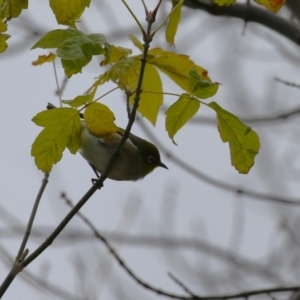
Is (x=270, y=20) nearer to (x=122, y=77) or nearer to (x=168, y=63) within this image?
(x=168, y=63)

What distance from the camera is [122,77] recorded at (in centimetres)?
194

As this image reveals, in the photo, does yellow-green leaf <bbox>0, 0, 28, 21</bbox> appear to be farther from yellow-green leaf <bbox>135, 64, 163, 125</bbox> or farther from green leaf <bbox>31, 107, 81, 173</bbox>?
yellow-green leaf <bbox>135, 64, 163, 125</bbox>

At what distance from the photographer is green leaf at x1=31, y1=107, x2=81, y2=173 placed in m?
1.91

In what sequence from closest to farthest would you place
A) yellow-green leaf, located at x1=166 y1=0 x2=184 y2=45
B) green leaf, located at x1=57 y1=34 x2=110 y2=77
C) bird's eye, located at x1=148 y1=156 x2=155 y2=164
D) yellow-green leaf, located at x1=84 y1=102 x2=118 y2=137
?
green leaf, located at x1=57 y1=34 x2=110 y2=77, yellow-green leaf, located at x1=166 y1=0 x2=184 y2=45, yellow-green leaf, located at x1=84 y1=102 x2=118 y2=137, bird's eye, located at x1=148 y1=156 x2=155 y2=164

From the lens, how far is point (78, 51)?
1656 millimetres

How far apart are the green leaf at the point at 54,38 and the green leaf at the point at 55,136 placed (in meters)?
0.25

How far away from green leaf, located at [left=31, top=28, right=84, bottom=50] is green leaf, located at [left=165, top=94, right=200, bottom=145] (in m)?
0.37

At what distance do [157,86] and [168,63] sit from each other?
0.21 metres

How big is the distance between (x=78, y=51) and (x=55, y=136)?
37 cm

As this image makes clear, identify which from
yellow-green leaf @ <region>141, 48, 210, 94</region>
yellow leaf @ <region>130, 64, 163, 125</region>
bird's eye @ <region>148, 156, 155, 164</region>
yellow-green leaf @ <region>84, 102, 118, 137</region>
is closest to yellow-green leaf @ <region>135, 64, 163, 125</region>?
yellow leaf @ <region>130, 64, 163, 125</region>

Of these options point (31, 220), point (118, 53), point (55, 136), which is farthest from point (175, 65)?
point (31, 220)

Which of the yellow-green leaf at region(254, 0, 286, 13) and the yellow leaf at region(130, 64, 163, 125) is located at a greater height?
the yellow-green leaf at region(254, 0, 286, 13)

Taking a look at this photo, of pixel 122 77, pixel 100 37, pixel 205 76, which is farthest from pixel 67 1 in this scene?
pixel 205 76

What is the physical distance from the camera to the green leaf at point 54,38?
5.59 feet
